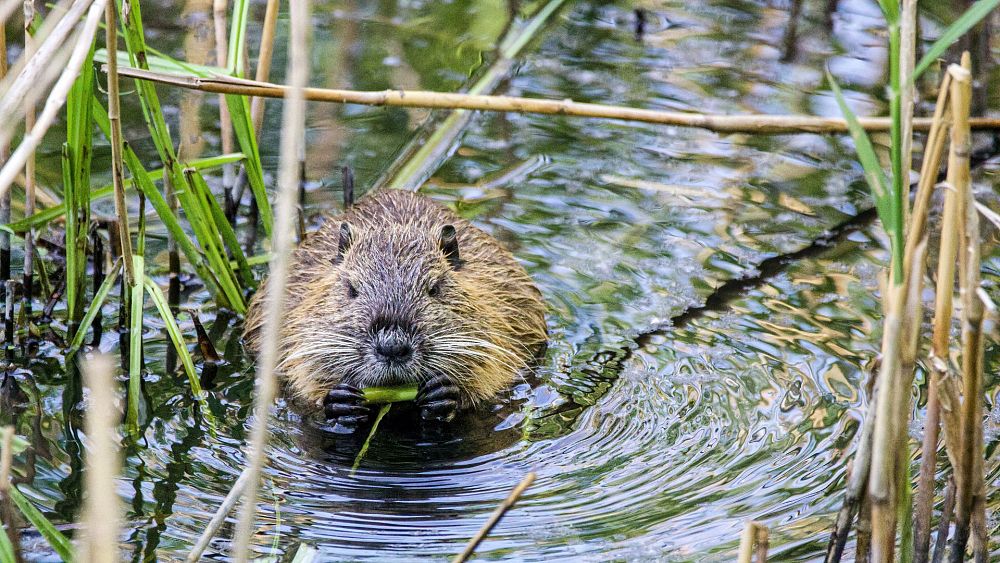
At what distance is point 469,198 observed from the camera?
5305 millimetres

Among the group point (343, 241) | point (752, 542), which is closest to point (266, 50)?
point (343, 241)

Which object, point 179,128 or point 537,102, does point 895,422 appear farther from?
point 179,128

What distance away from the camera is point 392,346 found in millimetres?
3557

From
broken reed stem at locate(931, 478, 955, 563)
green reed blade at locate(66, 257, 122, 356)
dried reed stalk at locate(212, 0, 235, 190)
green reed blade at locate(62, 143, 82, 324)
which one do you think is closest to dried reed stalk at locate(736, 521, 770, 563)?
broken reed stem at locate(931, 478, 955, 563)

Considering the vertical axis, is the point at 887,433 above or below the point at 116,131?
below

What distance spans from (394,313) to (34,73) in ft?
4.90

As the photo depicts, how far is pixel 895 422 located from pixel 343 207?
3.24 m

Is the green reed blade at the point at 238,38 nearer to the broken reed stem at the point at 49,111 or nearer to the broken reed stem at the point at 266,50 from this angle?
the broken reed stem at the point at 266,50

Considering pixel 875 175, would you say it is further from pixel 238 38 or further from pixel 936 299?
pixel 238 38

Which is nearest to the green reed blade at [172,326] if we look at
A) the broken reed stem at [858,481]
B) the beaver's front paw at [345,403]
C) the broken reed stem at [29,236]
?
the beaver's front paw at [345,403]

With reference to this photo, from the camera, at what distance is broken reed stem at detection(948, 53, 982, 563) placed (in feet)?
7.25

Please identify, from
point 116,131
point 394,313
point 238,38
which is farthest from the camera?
point 238,38

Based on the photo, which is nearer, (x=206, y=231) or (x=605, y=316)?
(x=206, y=231)

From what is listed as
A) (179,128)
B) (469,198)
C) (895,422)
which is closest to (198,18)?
(179,128)
